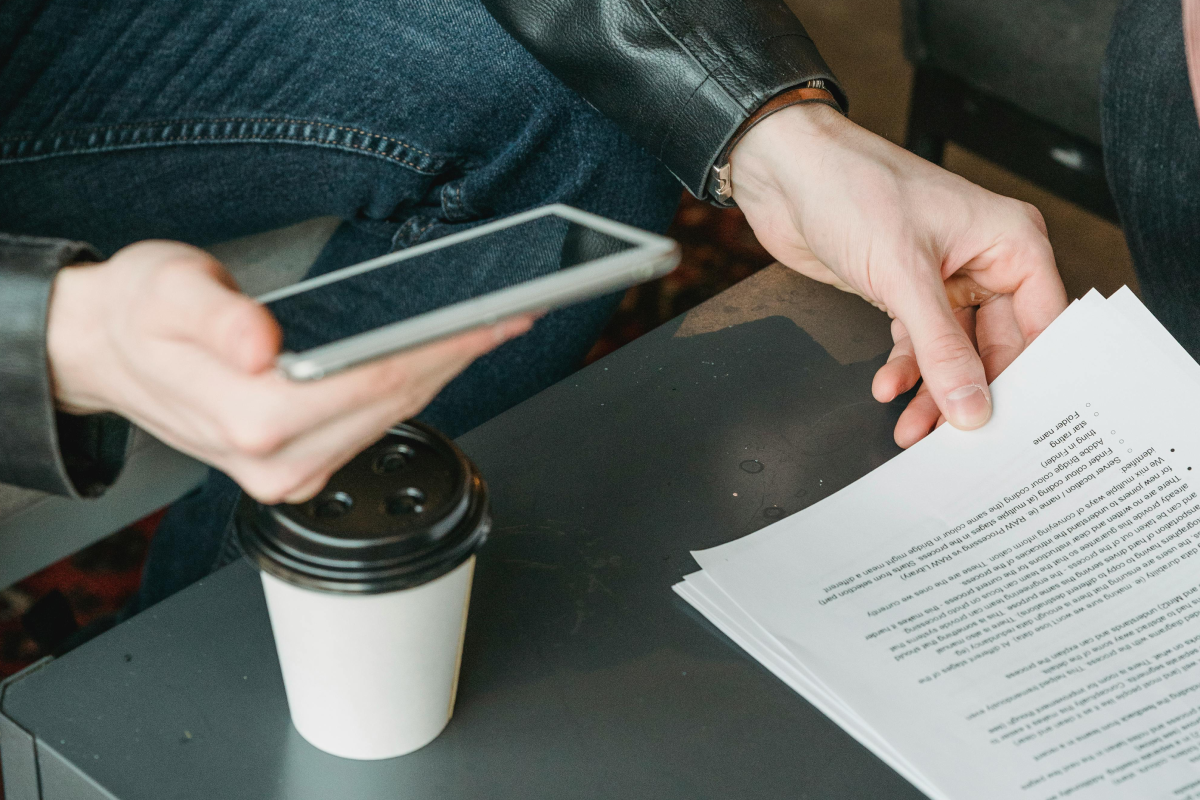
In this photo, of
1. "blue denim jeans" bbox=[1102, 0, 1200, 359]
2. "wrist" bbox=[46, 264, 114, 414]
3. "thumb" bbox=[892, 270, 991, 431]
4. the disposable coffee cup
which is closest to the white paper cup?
the disposable coffee cup

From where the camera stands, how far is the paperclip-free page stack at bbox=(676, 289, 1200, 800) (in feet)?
1.45

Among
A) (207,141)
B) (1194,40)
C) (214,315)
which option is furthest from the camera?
(207,141)

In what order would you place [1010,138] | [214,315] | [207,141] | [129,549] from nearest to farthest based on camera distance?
[214,315]
[207,141]
[129,549]
[1010,138]

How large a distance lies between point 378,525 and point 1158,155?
2.45 ft

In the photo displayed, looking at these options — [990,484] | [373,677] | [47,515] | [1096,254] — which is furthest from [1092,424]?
[1096,254]

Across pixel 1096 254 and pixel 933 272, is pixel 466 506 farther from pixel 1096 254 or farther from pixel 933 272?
pixel 1096 254

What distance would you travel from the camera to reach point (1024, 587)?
513 millimetres

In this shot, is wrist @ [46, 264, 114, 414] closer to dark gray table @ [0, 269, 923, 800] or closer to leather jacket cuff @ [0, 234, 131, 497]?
leather jacket cuff @ [0, 234, 131, 497]

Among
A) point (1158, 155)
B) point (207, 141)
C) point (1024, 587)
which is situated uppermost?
point (1158, 155)

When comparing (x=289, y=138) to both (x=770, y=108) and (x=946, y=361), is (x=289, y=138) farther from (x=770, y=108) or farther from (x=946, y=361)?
(x=946, y=361)

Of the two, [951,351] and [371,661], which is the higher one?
[951,351]

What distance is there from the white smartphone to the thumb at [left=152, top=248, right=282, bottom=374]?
0.01 metres

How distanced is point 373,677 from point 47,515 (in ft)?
1.63

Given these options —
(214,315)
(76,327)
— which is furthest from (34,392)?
(214,315)
